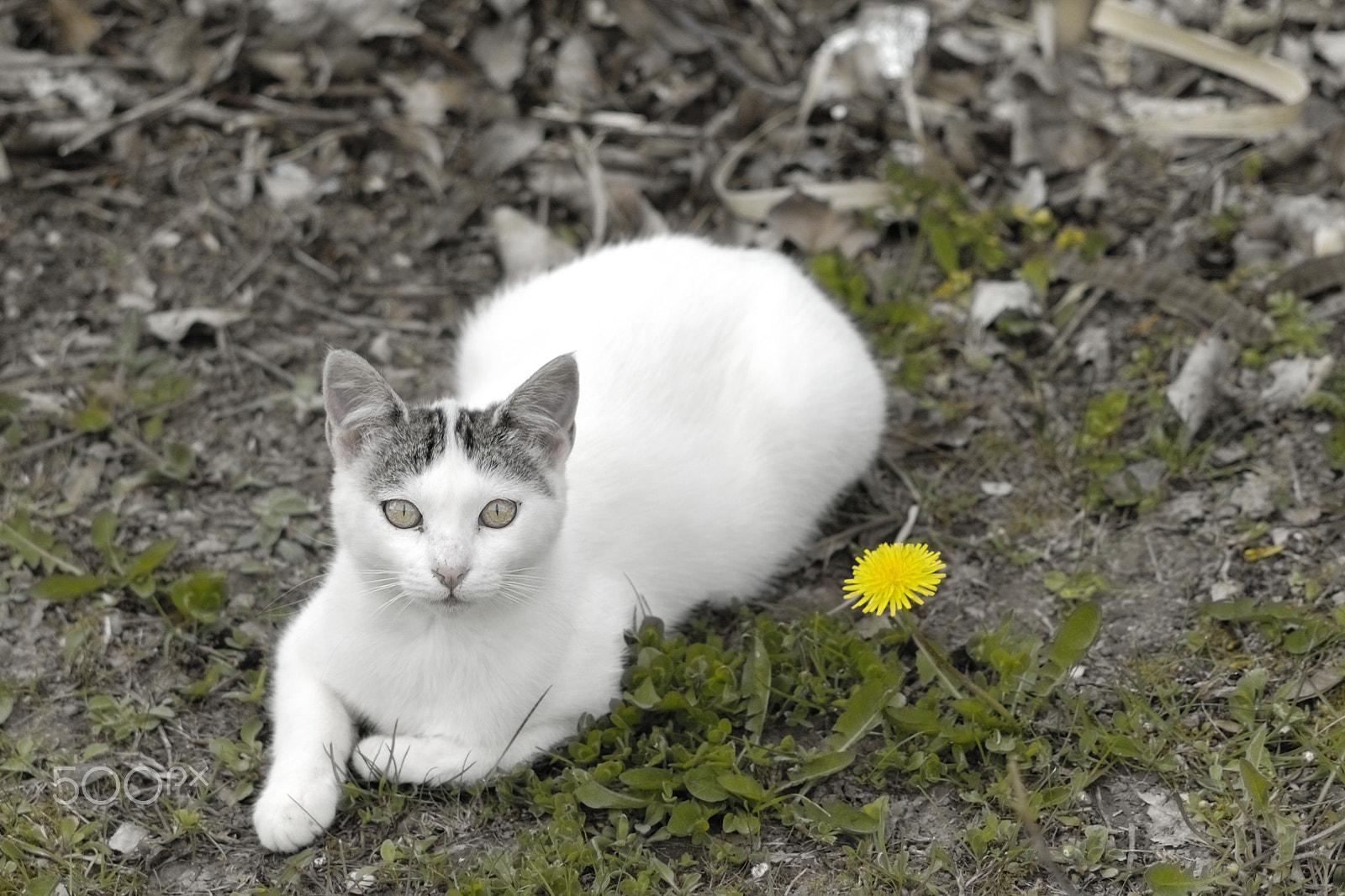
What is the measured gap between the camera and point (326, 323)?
5223mm

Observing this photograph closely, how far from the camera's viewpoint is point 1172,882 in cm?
295

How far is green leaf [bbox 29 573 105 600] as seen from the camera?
3896 millimetres

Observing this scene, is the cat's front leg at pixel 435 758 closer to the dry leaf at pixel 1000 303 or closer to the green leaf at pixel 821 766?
the green leaf at pixel 821 766

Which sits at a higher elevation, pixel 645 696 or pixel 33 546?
pixel 645 696

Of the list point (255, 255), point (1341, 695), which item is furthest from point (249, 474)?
point (1341, 695)

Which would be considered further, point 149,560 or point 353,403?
point 149,560

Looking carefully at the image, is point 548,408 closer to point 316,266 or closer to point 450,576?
point 450,576

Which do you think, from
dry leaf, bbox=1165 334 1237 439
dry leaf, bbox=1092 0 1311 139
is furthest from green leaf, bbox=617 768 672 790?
dry leaf, bbox=1092 0 1311 139

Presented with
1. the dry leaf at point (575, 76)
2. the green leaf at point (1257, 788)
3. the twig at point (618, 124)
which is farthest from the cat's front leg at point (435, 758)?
the dry leaf at point (575, 76)

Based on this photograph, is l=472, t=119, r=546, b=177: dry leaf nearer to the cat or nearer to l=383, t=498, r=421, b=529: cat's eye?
the cat

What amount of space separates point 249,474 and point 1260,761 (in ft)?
11.2

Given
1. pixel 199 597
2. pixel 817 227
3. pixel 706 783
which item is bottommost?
pixel 199 597

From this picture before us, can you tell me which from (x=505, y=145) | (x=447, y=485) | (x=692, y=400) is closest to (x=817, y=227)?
(x=505, y=145)

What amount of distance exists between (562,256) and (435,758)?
8.68 ft
